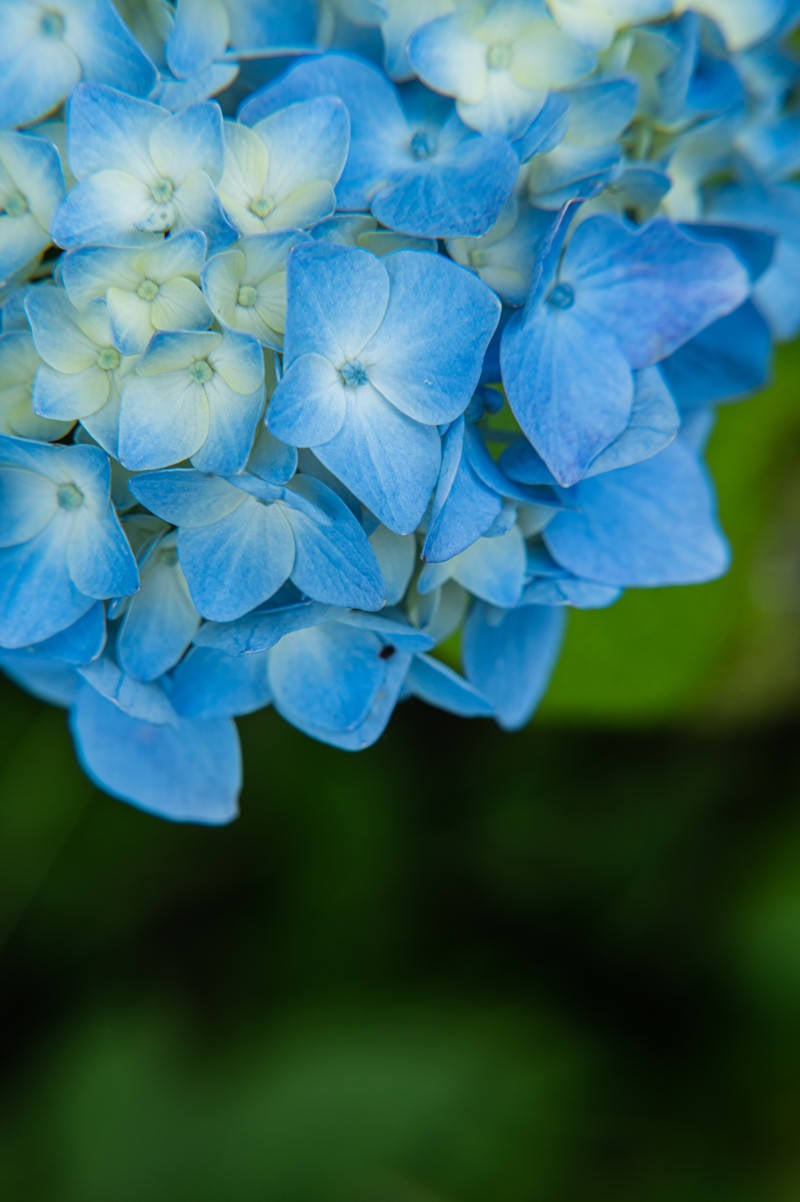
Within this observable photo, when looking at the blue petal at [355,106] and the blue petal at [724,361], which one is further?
the blue petal at [724,361]

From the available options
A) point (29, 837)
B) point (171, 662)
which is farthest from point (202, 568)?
point (29, 837)

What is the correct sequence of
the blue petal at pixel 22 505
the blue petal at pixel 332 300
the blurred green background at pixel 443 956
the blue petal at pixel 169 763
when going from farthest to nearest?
the blurred green background at pixel 443 956, the blue petal at pixel 169 763, the blue petal at pixel 22 505, the blue petal at pixel 332 300

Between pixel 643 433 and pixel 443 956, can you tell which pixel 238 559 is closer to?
pixel 643 433

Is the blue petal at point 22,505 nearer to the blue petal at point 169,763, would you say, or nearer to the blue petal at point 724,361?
the blue petal at point 169,763

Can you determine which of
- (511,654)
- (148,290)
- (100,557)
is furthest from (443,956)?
(148,290)

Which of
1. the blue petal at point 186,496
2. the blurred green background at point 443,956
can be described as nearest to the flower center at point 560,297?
the blue petal at point 186,496

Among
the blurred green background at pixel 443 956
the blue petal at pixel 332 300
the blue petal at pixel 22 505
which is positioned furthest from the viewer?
the blurred green background at pixel 443 956

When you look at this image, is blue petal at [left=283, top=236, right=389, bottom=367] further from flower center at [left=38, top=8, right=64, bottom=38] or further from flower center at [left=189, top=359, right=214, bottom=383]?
flower center at [left=38, top=8, right=64, bottom=38]

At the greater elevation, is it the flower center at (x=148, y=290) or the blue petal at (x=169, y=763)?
the flower center at (x=148, y=290)

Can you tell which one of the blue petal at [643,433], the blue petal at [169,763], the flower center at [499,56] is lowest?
the blue petal at [169,763]
